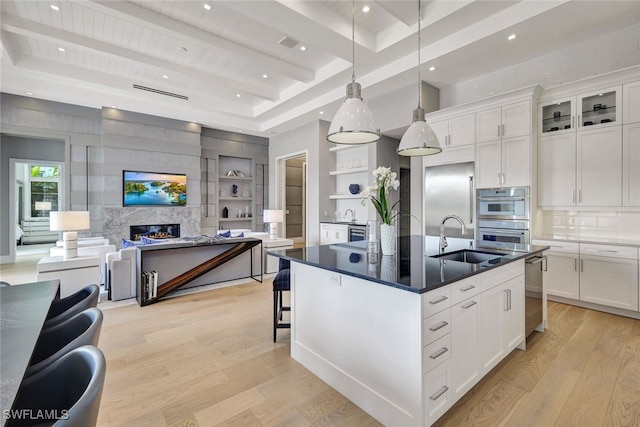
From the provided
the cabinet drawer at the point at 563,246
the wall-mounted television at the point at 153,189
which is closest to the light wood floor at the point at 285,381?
the cabinet drawer at the point at 563,246

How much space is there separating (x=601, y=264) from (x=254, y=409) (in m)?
4.08

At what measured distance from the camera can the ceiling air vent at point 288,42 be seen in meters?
4.23

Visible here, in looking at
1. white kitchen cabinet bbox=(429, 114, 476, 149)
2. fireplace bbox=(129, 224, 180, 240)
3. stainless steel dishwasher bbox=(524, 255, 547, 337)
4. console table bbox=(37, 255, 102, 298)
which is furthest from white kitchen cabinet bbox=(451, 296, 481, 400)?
fireplace bbox=(129, 224, 180, 240)

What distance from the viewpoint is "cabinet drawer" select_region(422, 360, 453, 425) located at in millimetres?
1576

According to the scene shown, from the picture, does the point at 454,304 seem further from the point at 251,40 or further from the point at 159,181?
the point at 159,181

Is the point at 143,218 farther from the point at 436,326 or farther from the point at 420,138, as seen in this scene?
the point at 436,326

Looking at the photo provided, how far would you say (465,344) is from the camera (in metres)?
1.85

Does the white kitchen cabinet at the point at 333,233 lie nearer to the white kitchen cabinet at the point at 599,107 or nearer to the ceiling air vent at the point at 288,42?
the ceiling air vent at the point at 288,42

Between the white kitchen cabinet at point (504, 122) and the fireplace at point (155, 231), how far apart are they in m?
6.67

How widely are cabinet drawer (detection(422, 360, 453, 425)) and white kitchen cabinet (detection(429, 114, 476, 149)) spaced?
369cm

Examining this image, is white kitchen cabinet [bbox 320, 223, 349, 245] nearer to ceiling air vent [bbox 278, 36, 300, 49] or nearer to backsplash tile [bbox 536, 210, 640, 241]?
backsplash tile [bbox 536, 210, 640, 241]

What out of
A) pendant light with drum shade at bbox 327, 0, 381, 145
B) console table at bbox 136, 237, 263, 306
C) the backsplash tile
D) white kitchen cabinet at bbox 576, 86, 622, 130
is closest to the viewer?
pendant light with drum shade at bbox 327, 0, 381, 145

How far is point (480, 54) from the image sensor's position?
158 inches

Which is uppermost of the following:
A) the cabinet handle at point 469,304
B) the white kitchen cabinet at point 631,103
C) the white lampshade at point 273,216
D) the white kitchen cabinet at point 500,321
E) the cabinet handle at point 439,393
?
the white kitchen cabinet at point 631,103
